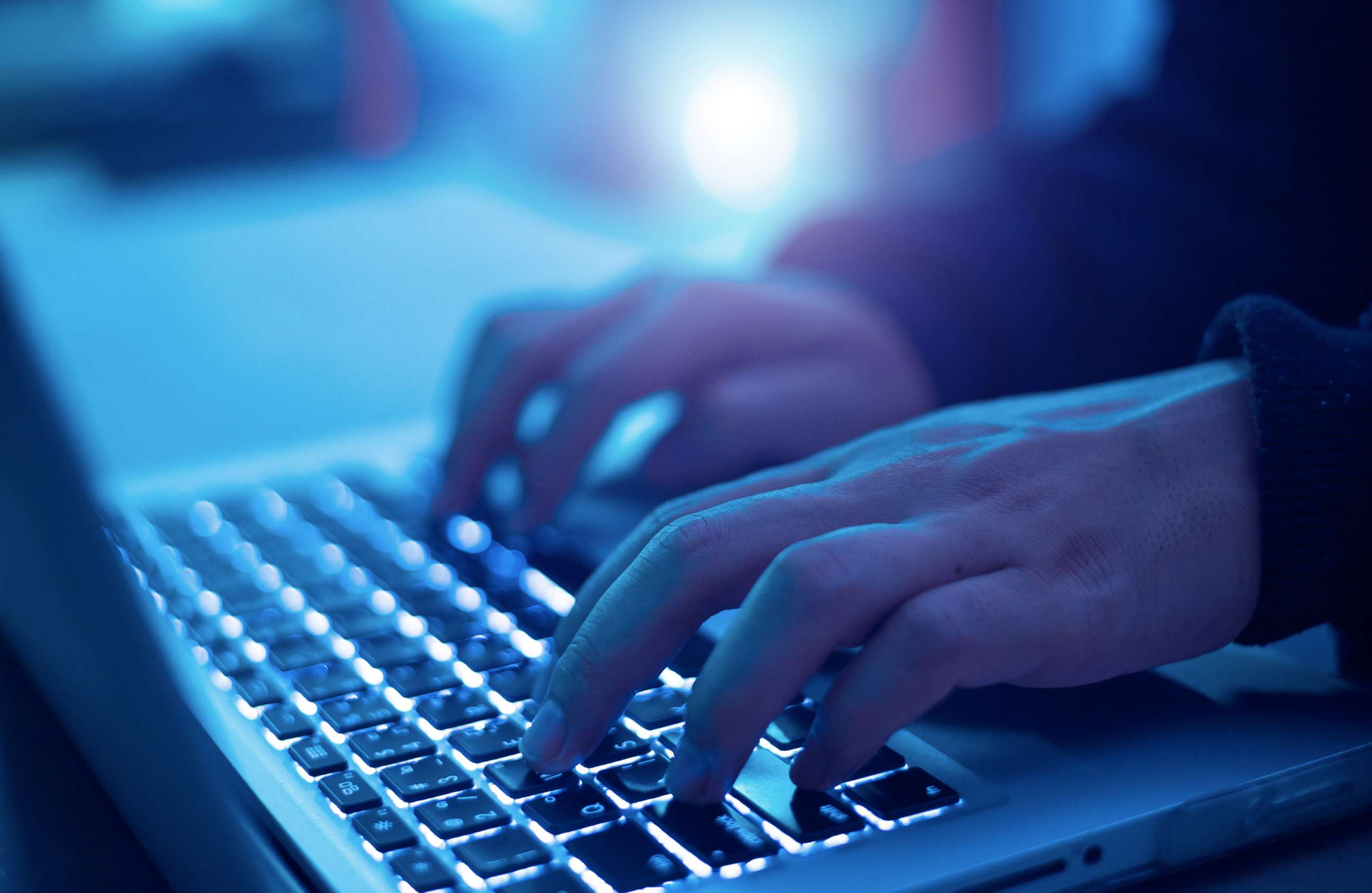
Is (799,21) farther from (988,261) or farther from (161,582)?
(161,582)

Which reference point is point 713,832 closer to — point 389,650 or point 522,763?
point 522,763

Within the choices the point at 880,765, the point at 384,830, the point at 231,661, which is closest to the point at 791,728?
the point at 880,765

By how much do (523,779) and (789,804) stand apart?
3.5 inches

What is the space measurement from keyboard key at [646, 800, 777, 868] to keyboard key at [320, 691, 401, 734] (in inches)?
5.0

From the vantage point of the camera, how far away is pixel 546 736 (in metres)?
0.41

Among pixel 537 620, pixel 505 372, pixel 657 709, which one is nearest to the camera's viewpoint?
pixel 657 709

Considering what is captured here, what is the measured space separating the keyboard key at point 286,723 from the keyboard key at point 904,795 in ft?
0.67

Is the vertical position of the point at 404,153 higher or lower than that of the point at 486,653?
higher

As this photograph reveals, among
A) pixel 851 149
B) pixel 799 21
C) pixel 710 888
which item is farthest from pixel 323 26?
pixel 710 888

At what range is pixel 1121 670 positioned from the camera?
437 millimetres

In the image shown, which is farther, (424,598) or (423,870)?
(424,598)

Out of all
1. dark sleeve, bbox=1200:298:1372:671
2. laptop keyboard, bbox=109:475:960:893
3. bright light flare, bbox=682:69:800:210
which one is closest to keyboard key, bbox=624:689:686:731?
laptop keyboard, bbox=109:475:960:893

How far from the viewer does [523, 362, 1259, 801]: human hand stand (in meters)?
0.39

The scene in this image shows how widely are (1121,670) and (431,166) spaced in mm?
1316
